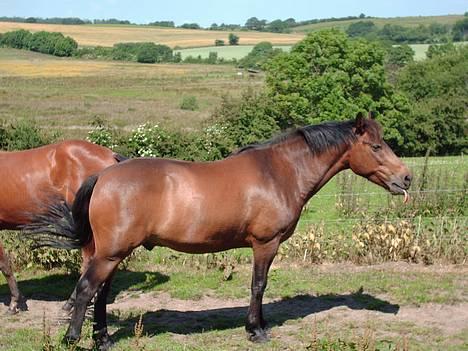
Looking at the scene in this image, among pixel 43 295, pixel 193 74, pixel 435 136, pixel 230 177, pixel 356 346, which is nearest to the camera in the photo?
pixel 356 346

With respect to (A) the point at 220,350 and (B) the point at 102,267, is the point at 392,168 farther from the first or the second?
(B) the point at 102,267

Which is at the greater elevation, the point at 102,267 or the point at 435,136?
the point at 102,267

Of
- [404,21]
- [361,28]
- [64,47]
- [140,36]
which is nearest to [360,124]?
[64,47]

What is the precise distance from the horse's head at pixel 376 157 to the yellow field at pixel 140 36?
376 feet

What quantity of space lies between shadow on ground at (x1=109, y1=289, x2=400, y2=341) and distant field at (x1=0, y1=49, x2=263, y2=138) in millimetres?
25481

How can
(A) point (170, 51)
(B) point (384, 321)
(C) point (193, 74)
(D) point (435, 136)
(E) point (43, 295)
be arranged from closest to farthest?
A: (B) point (384, 321) → (E) point (43, 295) → (D) point (435, 136) → (C) point (193, 74) → (A) point (170, 51)

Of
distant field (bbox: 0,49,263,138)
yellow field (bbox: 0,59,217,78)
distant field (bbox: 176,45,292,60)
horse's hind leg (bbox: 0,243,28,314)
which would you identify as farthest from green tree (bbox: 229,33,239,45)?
horse's hind leg (bbox: 0,243,28,314)

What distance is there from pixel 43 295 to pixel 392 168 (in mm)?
4625

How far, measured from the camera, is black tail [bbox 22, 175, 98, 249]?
20.7 ft

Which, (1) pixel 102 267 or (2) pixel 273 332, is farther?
(2) pixel 273 332

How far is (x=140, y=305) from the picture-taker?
788 centimetres

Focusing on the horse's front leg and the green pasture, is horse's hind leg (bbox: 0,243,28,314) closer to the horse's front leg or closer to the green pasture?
the green pasture

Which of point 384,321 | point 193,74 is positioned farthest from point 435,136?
point 193,74

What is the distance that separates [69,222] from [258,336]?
2203mm
